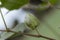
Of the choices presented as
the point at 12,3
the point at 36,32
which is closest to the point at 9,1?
the point at 12,3

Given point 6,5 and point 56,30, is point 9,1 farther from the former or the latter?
point 56,30

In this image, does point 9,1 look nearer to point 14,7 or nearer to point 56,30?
point 14,7

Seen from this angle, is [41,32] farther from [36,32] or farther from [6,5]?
[6,5]

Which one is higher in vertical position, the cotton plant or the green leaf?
the green leaf

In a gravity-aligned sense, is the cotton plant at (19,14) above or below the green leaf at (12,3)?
below

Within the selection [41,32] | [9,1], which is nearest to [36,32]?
[41,32]

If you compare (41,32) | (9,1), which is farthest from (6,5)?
(41,32)
